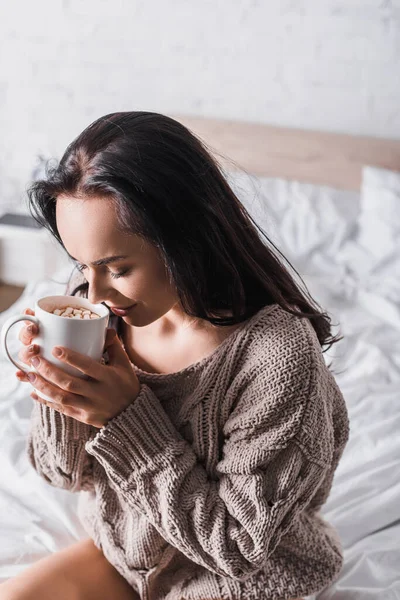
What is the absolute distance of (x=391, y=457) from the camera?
4.93ft

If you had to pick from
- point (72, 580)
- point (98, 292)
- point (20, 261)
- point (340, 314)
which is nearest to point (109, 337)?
point (98, 292)

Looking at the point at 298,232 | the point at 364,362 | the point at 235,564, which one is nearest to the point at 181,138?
the point at 235,564

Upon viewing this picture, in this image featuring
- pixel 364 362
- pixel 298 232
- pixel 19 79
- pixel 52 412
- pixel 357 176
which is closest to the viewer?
pixel 52 412

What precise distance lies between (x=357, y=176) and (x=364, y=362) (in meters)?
1.13

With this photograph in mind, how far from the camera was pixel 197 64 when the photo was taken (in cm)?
285

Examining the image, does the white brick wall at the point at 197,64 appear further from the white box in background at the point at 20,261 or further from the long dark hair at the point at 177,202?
the long dark hair at the point at 177,202

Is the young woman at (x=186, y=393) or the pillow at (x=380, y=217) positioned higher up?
the young woman at (x=186, y=393)

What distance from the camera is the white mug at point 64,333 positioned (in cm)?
86

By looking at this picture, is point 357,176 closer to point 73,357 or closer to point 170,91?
point 170,91

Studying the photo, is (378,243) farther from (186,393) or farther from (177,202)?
(177,202)

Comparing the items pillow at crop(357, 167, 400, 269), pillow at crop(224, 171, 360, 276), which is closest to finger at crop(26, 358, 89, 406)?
pillow at crop(224, 171, 360, 276)

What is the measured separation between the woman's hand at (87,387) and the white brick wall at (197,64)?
5.91 ft

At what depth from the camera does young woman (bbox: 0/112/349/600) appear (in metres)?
0.87

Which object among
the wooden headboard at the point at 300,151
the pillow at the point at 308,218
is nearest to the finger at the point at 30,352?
the pillow at the point at 308,218
